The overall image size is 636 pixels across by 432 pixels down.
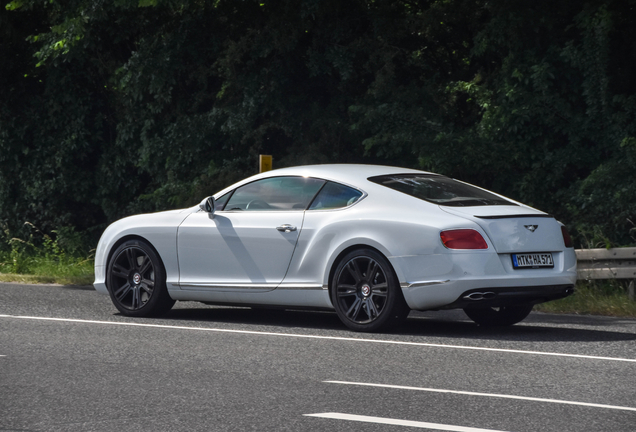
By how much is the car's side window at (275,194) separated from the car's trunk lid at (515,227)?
1.43 meters

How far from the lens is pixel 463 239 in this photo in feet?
27.4

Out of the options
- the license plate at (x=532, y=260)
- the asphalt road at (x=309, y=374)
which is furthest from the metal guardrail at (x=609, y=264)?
the license plate at (x=532, y=260)

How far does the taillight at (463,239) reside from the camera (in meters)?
8.34

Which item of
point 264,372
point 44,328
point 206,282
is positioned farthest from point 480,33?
point 264,372

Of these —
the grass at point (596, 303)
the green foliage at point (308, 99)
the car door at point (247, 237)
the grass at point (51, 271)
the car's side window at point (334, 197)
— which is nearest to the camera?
the car's side window at point (334, 197)

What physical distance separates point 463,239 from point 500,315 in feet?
5.11

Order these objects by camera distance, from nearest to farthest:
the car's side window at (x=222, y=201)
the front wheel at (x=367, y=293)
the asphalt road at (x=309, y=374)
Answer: the asphalt road at (x=309, y=374)
the front wheel at (x=367, y=293)
the car's side window at (x=222, y=201)

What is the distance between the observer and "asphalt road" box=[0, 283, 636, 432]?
552 cm

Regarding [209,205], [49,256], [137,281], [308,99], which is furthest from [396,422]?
[49,256]

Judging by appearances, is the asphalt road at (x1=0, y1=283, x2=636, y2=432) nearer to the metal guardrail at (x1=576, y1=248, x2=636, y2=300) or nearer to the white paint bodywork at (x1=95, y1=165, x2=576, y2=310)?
the white paint bodywork at (x1=95, y1=165, x2=576, y2=310)

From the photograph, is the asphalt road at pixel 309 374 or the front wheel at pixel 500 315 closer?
the asphalt road at pixel 309 374

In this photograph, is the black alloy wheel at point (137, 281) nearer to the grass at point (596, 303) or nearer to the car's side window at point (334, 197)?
the car's side window at point (334, 197)

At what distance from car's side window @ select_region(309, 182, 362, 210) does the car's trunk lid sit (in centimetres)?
93

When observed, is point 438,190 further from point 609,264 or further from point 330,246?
point 609,264
